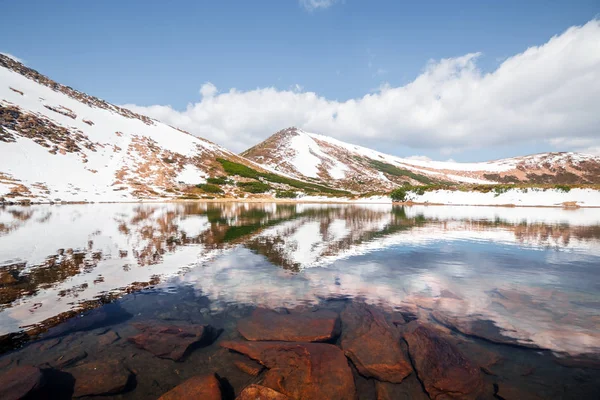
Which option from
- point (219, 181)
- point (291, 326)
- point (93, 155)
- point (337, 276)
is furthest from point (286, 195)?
point (291, 326)

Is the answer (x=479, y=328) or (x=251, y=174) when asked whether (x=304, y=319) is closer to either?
(x=479, y=328)

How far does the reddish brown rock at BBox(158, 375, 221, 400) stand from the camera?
5867 mm

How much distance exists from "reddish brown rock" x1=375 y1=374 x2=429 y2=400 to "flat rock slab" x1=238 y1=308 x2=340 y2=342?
217cm

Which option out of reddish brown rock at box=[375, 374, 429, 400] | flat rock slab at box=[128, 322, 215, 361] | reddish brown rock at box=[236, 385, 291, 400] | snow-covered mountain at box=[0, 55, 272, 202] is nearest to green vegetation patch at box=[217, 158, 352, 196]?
snow-covered mountain at box=[0, 55, 272, 202]

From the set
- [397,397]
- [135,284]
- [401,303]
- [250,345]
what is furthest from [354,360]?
[135,284]

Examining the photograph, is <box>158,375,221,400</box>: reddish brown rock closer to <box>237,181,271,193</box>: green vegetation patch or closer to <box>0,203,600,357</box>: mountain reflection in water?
<box>0,203,600,357</box>: mountain reflection in water

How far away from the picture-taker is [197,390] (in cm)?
602

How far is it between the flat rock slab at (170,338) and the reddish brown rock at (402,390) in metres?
4.65

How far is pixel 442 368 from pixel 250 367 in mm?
4527

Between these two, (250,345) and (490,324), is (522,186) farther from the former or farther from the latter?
(250,345)

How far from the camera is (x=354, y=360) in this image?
24.2 feet

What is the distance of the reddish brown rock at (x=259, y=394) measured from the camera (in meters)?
5.83

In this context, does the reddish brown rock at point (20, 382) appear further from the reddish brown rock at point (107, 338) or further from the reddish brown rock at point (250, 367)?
the reddish brown rock at point (250, 367)

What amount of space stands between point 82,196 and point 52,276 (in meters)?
82.9
